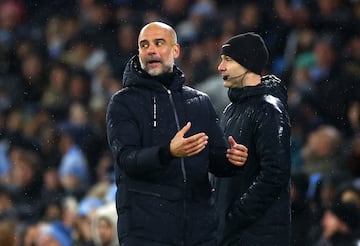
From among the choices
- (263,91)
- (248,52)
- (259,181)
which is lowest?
(259,181)

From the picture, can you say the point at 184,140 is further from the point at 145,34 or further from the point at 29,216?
the point at 29,216

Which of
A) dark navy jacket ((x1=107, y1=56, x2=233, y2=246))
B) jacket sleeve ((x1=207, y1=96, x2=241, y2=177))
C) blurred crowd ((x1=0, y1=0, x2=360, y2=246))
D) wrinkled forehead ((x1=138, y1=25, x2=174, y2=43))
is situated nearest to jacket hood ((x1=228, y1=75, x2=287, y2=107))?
jacket sleeve ((x1=207, y1=96, x2=241, y2=177))

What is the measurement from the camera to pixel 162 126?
6.93m

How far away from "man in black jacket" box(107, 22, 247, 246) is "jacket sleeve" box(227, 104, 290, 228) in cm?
40

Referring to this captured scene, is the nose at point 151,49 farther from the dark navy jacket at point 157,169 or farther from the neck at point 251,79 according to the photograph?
the neck at point 251,79

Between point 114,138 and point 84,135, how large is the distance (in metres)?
7.40

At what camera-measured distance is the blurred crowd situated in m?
10.9

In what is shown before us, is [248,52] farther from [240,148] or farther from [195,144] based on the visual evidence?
[195,144]

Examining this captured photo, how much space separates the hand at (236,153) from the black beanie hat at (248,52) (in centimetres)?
85

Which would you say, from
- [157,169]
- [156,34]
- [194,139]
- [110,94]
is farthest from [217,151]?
[110,94]

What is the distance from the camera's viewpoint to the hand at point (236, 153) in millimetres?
7047

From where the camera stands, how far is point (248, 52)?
784cm

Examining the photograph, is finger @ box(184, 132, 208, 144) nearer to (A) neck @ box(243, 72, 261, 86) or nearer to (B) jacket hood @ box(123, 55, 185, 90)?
(B) jacket hood @ box(123, 55, 185, 90)

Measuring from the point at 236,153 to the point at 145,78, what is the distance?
2.01 feet
